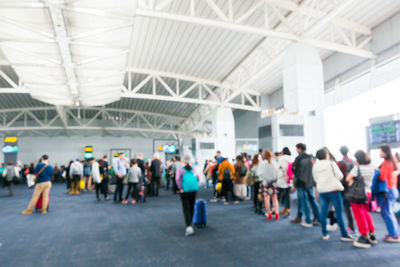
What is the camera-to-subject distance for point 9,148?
25.3m

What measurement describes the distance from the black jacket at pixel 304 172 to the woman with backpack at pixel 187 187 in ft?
6.34

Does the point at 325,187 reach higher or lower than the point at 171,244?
higher

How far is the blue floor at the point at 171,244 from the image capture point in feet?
11.7

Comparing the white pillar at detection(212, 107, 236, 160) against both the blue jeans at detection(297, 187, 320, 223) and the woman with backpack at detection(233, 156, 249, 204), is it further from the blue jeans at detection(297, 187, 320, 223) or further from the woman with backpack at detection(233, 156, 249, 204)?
the blue jeans at detection(297, 187, 320, 223)

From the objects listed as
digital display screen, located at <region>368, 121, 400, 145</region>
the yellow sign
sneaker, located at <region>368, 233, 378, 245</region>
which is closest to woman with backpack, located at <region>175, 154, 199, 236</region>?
sneaker, located at <region>368, 233, 378, 245</region>

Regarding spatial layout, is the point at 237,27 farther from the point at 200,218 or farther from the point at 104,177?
the point at 104,177

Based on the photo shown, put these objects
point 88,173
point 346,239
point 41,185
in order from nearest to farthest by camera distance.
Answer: point 346,239
point 41,185
point 88,173

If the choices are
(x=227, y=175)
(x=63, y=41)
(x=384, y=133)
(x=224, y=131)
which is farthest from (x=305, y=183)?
(x=224, y=131)

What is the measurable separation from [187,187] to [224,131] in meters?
13.6

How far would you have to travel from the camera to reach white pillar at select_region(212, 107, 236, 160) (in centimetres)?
1797

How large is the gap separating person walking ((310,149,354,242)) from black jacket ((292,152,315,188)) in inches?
23.6

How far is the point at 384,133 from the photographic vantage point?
7.88m

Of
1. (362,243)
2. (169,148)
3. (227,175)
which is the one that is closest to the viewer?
(362,243)

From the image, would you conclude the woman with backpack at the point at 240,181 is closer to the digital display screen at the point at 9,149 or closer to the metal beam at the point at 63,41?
the metal beam at the point at 63,41
